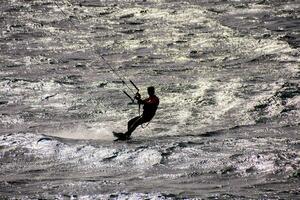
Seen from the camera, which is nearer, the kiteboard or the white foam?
the kiteboard

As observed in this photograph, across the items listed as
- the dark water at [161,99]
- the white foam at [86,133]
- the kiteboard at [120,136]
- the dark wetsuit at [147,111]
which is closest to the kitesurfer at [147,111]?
the dark wetsuit at [147,111]

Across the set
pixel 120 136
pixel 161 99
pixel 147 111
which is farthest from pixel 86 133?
pixel 161 99

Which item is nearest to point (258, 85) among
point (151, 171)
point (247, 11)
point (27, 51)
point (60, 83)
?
point (60, 83)

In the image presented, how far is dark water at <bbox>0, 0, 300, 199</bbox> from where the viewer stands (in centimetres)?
1800

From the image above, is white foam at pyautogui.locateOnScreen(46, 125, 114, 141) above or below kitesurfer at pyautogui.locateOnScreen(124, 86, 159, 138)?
below

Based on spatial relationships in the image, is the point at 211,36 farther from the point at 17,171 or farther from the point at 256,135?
the point at 17,171

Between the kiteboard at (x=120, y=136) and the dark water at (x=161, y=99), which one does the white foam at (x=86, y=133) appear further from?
the kiteboard at (x=120, y=136)

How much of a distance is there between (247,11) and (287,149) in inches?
1154

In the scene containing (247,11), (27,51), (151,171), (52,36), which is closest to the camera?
(151,171)

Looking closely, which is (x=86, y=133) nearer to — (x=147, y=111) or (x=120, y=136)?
(x=120, y=136)

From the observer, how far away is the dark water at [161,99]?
1800 cm

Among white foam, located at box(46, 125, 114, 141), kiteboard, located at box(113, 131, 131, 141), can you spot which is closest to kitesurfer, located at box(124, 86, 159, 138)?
kiteboard, located at box(113, 131, 131, 141)

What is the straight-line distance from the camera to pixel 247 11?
4812 centimetres

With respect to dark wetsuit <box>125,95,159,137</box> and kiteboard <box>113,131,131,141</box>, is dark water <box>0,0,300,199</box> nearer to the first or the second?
kiteboard <box>113,131,131,141</box>
